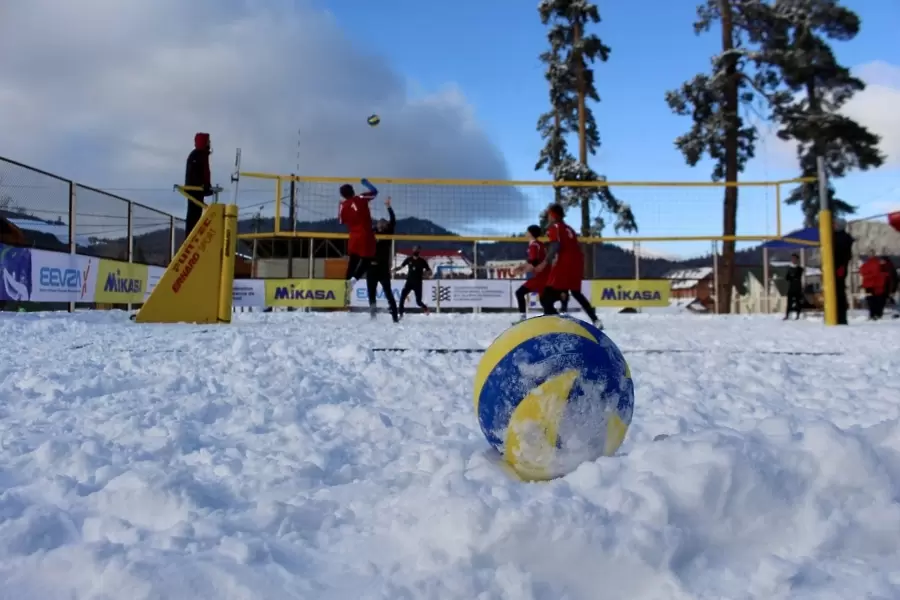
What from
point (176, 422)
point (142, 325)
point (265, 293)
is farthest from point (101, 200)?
point (176, 422)

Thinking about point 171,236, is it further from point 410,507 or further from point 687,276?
point 410,507

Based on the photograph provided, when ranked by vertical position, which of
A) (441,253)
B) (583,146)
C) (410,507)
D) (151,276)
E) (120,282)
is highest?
(583,146)

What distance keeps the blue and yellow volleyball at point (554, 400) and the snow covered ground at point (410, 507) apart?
0.11 metres

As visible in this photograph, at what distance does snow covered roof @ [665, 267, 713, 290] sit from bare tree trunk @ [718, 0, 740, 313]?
91 centimetres

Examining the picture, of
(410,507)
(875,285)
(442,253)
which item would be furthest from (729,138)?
(410,507)

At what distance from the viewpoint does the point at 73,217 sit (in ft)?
38.8

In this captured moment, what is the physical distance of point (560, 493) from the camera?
1.65m

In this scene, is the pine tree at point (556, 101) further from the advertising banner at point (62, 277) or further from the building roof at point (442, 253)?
the advertising banner at point (62, 277)

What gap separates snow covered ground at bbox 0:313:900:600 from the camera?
1.33m

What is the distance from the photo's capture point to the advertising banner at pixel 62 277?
10.8 m

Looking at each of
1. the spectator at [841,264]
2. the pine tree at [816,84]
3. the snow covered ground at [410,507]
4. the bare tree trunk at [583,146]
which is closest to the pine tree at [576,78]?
the bare tree trunk at [583,146]

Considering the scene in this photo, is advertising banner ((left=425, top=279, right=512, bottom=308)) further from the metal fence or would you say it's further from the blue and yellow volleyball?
the blue and yellow volleyball

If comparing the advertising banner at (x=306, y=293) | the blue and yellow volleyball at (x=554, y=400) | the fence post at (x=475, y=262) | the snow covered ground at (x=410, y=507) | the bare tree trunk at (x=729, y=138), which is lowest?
the snow covered ground at (x=410, y=507)

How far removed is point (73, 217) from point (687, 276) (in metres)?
16.7
